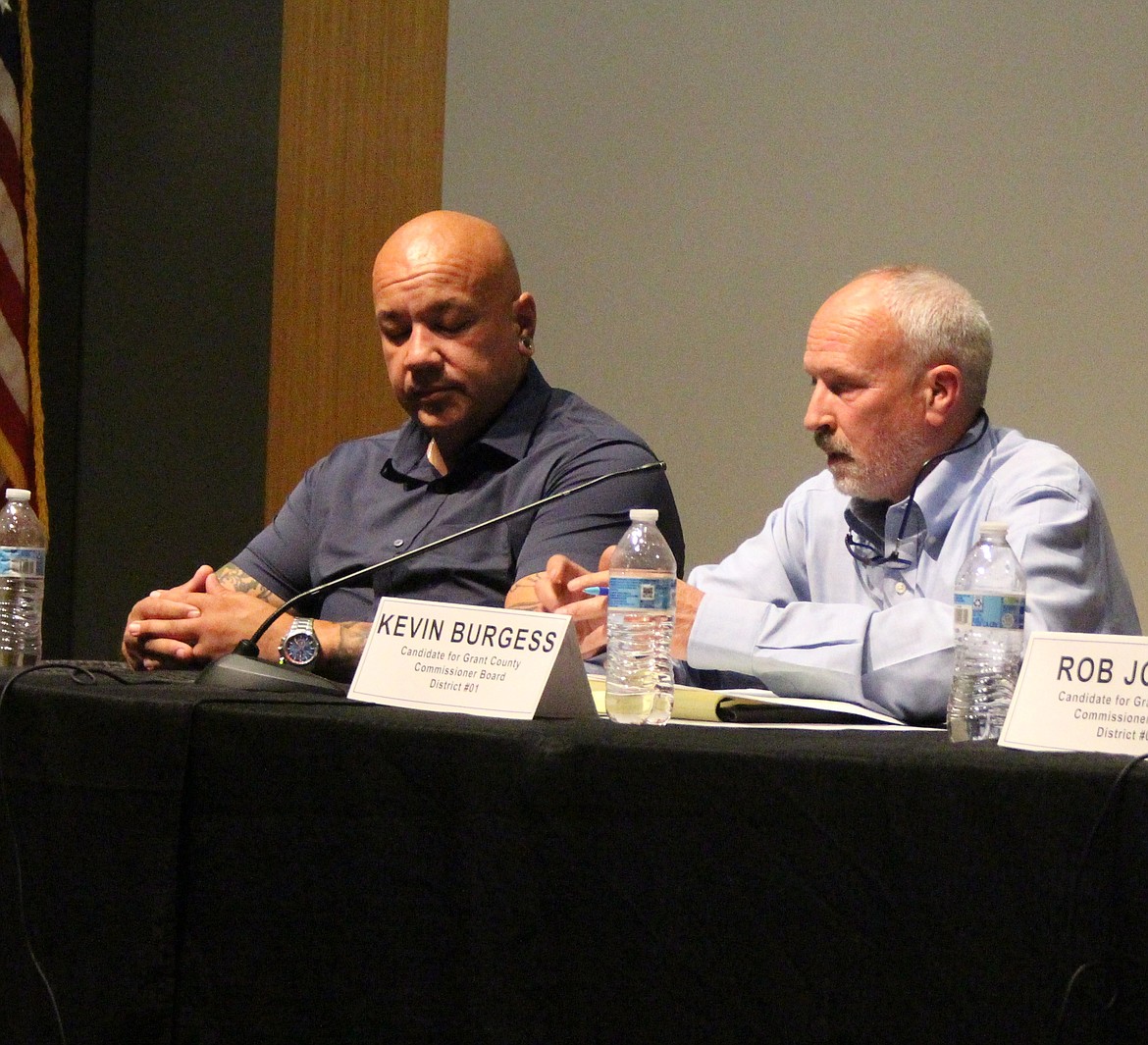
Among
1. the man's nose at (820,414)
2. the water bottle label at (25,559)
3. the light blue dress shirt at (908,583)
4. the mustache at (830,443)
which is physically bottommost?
the water bottle label at (25,559)

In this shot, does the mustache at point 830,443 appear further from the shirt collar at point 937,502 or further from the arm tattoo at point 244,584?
the arm tattoo at point 244,584

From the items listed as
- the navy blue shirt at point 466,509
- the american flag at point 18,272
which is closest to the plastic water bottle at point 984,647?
the navy blue shirt at point 466,509

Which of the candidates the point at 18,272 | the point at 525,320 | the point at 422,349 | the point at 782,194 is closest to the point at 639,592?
the point at 422,349

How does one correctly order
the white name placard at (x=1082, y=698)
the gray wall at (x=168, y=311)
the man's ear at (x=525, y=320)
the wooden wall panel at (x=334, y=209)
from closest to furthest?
Answer: the white name placard at (x=1082, y=698), the man's ear at (x=525, y=320), the wooden wall panel at (x=334, y=209), the gray wall at (x=168, y=311)

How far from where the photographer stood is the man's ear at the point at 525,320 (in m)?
2.52

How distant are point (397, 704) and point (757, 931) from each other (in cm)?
44

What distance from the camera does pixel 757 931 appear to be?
0.96 m

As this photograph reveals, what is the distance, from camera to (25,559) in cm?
223

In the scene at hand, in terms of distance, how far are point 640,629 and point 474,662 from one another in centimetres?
25

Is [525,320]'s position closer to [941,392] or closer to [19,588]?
[941,392]

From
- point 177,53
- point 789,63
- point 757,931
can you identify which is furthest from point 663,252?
point 757,931

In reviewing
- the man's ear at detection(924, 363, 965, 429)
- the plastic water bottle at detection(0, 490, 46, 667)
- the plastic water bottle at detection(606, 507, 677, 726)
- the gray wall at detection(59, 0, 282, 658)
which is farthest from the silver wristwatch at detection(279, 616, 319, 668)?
the gray wall at detection(59, 0, 282, 658)

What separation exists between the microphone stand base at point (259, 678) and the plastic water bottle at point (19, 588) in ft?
2.66

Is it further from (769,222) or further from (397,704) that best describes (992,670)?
(769,222)
